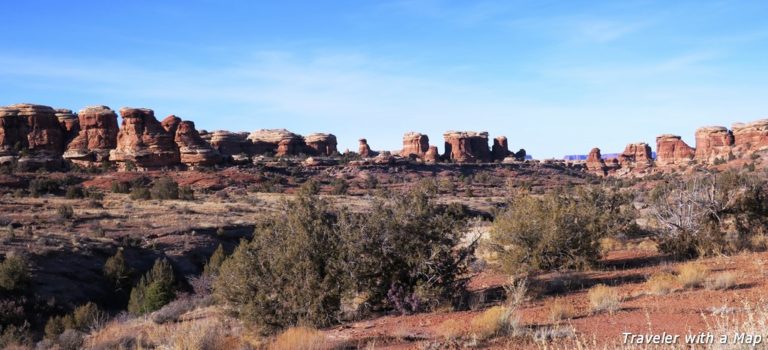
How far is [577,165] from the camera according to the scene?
330ft

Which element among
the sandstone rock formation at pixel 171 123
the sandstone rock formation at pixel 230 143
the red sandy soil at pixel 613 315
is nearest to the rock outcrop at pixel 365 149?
the sandstone rock formation at pixel 230 143

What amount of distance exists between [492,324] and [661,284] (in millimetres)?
3859

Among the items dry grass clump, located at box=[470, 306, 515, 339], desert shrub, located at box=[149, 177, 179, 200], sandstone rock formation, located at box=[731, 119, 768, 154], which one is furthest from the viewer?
sandstone rock formation, located at box=[731, 119, 768, 154]

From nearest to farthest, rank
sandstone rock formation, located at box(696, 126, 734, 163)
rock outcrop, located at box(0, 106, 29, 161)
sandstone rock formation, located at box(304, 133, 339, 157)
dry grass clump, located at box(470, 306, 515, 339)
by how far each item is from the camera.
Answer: dry grass clump, located at box(470, 306, 515, 339)
rock outcrop, located at box(0, 106, 29, 161)
sandstone rock formation, located at box(696, 126, 734, 163)
sandstone rock formation, located at box(304, 133, 339, 157)

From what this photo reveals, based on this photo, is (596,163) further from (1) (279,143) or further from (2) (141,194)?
(2) (141,194)

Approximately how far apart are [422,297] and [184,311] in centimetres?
633

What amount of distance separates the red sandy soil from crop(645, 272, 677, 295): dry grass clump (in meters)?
0.13

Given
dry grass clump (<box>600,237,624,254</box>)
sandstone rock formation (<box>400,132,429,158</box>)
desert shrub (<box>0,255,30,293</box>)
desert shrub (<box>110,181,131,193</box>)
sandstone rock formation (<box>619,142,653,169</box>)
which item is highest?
sandstone rock formation (<box>400,132,429,158</box>)

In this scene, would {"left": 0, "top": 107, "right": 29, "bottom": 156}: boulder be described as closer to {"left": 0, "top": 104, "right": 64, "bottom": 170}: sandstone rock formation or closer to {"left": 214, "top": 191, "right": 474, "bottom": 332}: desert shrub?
{"left": 0, "top": 104, "right": 64, "bottom": 170}: sandstone rock formation

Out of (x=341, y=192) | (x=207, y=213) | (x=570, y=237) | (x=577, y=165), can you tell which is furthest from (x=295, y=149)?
(x=570, y=237)

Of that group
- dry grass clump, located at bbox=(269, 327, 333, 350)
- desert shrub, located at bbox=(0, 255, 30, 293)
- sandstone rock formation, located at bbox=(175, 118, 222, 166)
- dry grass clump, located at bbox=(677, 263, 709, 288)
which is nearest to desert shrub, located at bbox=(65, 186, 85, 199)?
sandstone rock formation, located at bbox=(175, 118, 222, 166)

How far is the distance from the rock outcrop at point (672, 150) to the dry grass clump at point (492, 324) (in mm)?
85562

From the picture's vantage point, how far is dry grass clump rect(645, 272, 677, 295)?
877cm

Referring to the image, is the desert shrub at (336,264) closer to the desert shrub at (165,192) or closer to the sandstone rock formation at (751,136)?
the desert shrub at (165,192)
